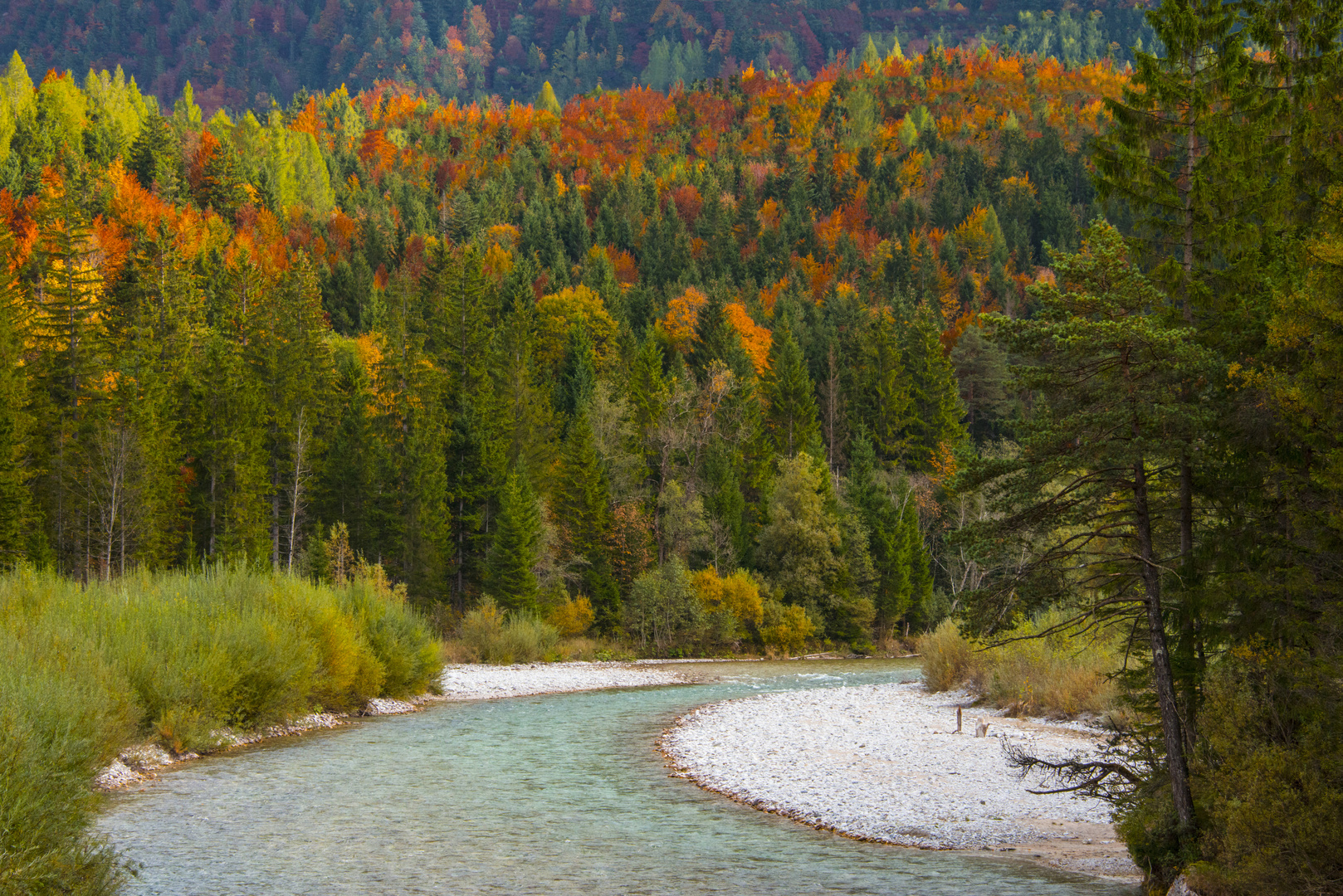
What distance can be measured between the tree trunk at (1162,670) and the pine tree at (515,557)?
5151cm

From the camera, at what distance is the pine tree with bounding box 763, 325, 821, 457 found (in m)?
92.8

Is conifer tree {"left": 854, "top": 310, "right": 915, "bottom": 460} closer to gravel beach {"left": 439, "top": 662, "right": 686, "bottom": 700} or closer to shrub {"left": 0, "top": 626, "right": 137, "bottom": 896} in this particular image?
gravel beach {"left": 439, "top": 662, "right": 686, "bottom": 700}

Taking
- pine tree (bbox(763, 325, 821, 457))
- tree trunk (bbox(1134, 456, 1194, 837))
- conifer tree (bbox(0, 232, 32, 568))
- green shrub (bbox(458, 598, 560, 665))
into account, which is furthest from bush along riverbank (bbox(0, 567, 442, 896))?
pine tree (bbox(763, 325, 821, 457))

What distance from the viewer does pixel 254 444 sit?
6425 centimetres

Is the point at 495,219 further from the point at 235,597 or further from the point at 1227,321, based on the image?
the point at 1227,321

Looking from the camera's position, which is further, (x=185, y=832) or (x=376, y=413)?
(x=376, y=413)

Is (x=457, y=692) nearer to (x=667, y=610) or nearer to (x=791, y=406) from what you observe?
(x=667, y=610)

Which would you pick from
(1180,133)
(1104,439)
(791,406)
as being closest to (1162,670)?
(1104,439)

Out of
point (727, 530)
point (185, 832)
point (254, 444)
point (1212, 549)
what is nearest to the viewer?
point (1212, 549)

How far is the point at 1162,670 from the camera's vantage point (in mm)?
Result: 11914

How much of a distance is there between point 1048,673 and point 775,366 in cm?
6961

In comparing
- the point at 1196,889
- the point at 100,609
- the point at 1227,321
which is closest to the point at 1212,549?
the point at 1227,321

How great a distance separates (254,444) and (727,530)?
29.7 meters

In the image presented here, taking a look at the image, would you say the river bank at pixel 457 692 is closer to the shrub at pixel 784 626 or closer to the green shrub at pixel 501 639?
the green shrub at pixel 501 639
